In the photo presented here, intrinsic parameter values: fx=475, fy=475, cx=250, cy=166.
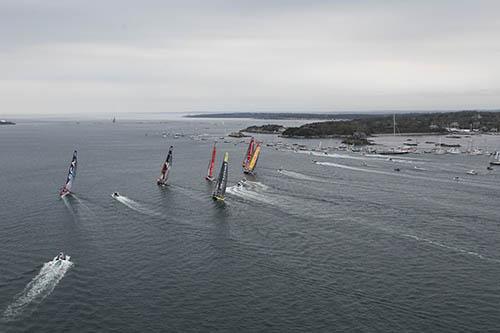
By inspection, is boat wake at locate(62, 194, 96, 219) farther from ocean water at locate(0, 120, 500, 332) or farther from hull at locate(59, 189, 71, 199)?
hull at locate(59, 189, 71, 199)

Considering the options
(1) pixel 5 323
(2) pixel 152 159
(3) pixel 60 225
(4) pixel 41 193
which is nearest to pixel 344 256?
(1) pixel 5 323

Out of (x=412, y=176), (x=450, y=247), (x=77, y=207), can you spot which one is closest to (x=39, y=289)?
(x=77, y=207)

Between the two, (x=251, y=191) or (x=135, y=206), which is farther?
(x=251, y=191)

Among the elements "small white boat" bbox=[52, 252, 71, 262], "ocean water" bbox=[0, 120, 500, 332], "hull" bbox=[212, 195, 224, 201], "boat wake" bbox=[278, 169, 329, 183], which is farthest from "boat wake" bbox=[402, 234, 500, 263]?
"boat wake" bbox=[278, 169, 329, 183]

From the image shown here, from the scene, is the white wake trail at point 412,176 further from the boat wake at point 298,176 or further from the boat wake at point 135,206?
the boat wake at point 135,206

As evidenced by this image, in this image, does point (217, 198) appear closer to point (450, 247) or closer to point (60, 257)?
point (60, 257)

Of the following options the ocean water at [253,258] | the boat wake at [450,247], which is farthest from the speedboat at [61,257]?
the boat wake at [450,247]

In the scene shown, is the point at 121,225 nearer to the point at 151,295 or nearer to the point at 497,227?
the point at 151,295
